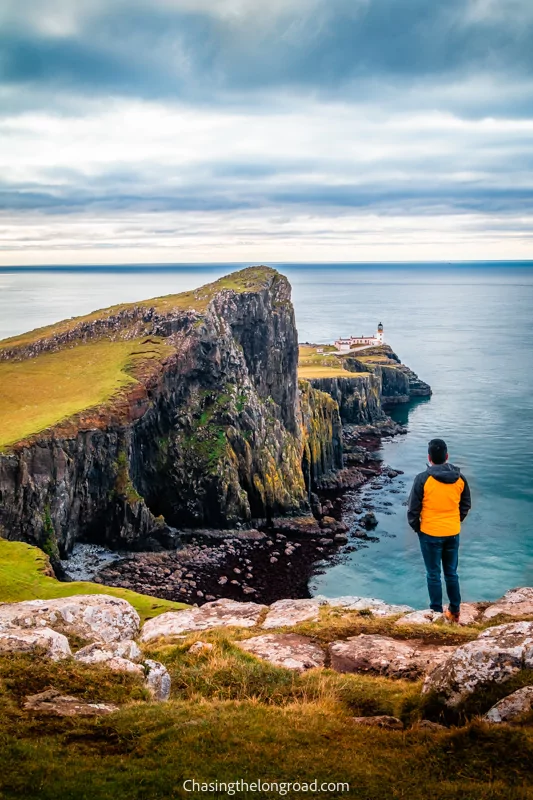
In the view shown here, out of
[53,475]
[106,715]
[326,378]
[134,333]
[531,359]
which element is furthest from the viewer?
[531,359]

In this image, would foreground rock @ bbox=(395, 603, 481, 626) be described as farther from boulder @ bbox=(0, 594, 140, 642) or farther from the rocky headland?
the rocky headland

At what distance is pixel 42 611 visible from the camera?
19.4 metres

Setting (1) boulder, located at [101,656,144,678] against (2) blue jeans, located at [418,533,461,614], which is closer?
(1) boulder, located at [101,656,144,678]

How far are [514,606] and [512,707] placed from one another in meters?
11.5

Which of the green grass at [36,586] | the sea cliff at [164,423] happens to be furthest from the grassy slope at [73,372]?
the green grass at [36,586]

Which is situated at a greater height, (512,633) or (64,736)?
(512,633)

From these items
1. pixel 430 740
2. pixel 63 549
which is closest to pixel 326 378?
pixel 63 549

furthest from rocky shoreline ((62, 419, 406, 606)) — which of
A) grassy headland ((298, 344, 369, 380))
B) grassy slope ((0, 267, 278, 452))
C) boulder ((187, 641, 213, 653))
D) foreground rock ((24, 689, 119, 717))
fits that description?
grassy headland ((298, 344, 369, 380))

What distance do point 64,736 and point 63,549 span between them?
169ft

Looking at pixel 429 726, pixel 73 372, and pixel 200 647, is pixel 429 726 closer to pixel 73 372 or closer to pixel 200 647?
pixel 200 647

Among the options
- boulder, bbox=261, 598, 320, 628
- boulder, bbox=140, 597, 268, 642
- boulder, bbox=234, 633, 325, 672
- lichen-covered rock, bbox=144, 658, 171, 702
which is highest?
lichen-covered rock, bbox=144, 658, 171, 702

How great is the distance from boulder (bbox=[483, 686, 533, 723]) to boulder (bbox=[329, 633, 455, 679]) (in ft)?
12.6

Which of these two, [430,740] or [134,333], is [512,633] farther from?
[134,333]

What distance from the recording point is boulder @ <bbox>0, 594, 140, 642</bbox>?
18.2 metres
